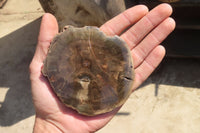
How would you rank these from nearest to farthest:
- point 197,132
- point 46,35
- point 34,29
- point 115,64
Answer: point 115,64
point 46,35
point 197,132
point 34,29

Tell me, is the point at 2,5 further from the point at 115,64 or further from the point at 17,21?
the point at 115,64

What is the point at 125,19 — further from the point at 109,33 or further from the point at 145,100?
the point at 145,100

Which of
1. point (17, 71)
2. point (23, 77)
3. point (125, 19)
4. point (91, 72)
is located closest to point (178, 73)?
point (125, 19)

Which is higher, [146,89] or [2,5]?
[2,5]

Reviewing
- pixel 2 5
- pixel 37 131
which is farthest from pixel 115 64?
pixel 2 5

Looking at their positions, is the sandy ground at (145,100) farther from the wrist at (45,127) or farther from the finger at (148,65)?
the wrist at (45,127)

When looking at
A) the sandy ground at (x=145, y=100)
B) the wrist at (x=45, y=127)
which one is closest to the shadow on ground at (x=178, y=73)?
the sandy ground at (x=145, y=100)

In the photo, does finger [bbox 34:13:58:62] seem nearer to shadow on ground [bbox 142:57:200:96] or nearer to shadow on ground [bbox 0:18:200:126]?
shadow on ground [bbox 0:18:200:126]
